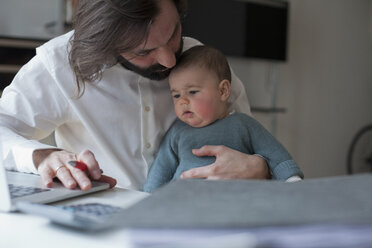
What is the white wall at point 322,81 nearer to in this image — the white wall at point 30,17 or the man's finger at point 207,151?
the white wall at point 30,17

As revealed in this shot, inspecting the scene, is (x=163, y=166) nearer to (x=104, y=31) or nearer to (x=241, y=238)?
(x=104, y=31)

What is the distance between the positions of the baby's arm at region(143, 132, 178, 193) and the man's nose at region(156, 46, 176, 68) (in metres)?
0.27

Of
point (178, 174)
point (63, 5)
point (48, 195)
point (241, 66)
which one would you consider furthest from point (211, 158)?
point (241, 66)

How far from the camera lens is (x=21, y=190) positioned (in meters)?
0.78

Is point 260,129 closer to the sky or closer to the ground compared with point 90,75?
closer to the ground

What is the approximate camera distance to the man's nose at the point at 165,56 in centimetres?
119

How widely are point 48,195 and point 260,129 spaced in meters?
0.80

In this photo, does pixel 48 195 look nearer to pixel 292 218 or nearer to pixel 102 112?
pixel 292 218

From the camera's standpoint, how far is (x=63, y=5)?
3.20 metres

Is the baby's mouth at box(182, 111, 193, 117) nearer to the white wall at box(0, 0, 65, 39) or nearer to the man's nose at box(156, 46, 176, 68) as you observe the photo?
the man's nose at box(156, 46, 176, 68)

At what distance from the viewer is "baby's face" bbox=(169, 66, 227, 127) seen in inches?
53.9

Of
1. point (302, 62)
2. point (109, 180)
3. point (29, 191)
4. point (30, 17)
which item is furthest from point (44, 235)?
point (302, 62)

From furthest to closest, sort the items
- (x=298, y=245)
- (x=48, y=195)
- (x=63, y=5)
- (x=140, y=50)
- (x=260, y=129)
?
(x=63, y=5)
(x=260, y=129)
(x=140, y=50)
(x=48, y=195)
(x=298, y=245)

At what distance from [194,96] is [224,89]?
0.41 feet
